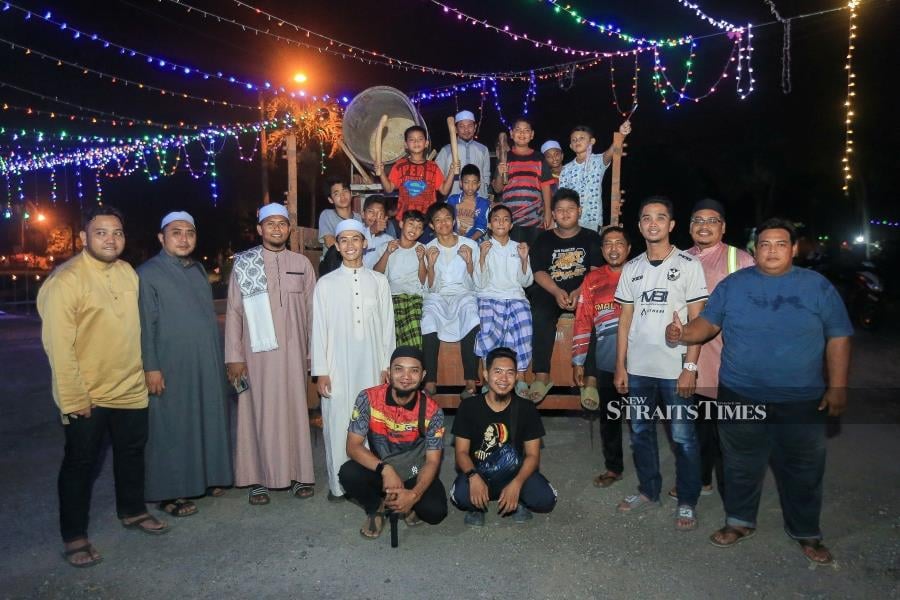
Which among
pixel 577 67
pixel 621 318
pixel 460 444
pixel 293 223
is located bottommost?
pixel 460 444

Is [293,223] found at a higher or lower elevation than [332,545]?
higher

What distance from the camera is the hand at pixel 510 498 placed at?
402 cm

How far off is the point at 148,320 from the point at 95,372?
20.1 inches

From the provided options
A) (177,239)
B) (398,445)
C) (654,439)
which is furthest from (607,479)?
(177,239)

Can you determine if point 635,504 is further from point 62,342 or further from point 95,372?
point 62,342

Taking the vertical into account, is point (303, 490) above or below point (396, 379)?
below

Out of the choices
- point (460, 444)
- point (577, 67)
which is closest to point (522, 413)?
point (460, 444)

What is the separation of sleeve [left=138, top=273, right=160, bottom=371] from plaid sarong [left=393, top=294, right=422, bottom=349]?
6.77 feet

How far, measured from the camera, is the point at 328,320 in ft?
15.2

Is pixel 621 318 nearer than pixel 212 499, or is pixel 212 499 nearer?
pixel 621 318

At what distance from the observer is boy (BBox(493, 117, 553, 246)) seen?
6895 millimetres

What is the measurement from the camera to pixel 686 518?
4.04 meters

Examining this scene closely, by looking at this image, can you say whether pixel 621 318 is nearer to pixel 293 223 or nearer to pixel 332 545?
pixel 332 545

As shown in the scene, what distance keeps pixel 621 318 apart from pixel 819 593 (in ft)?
6.38
